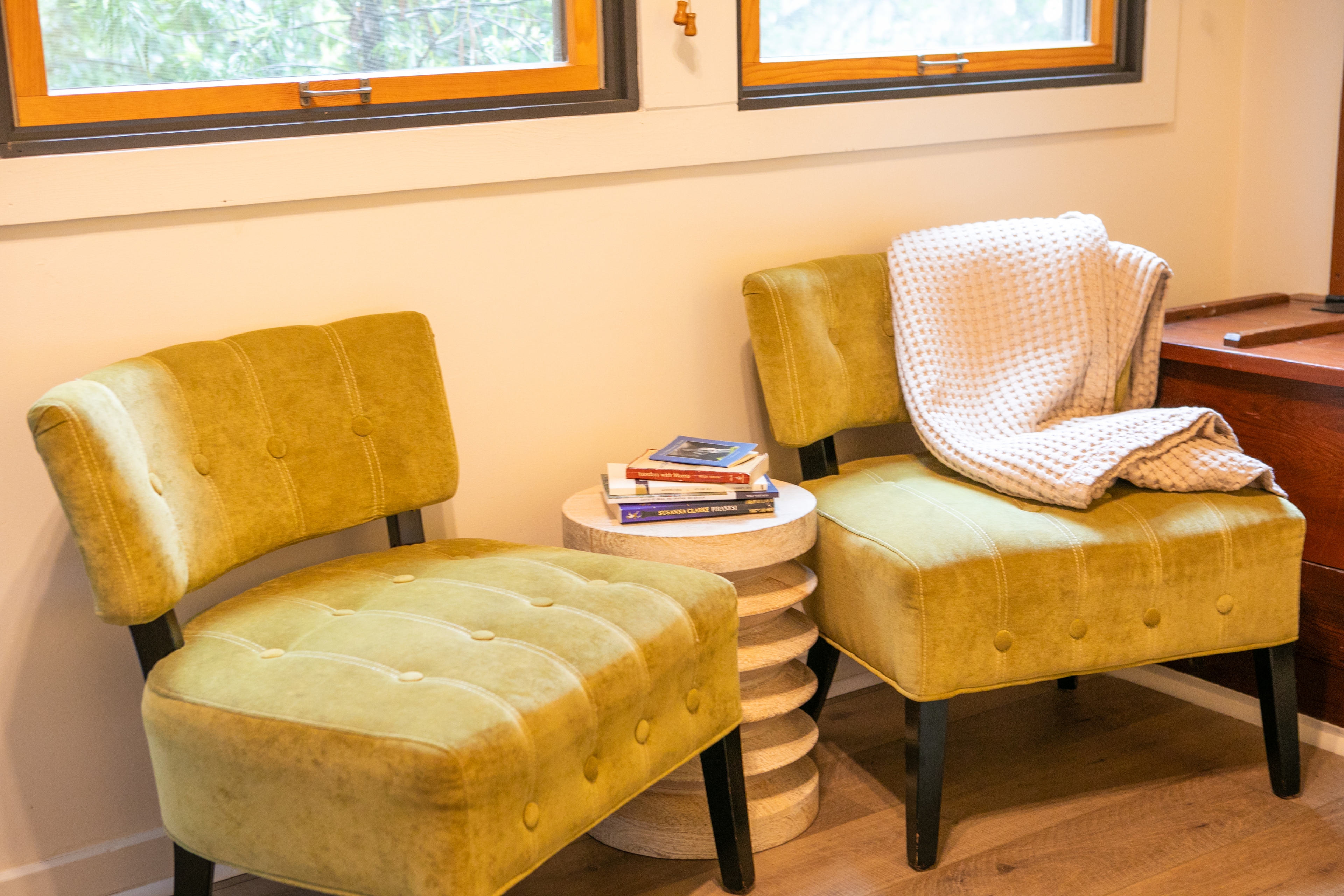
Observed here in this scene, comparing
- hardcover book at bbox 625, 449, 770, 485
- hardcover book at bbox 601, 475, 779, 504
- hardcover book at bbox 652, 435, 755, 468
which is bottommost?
hardcover book at bbox 601, 475, 779, 504

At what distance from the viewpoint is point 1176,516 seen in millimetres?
1824

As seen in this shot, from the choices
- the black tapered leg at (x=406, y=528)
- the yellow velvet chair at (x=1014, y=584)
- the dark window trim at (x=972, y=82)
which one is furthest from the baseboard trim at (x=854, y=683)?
the dark window trim at (x=972, y=82)

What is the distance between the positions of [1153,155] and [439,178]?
158cm

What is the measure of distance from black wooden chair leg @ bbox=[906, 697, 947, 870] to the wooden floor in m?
0.04

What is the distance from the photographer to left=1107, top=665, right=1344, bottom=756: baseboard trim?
6.91ft

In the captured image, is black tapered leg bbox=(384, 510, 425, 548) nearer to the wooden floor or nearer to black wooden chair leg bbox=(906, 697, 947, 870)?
the wooden floor

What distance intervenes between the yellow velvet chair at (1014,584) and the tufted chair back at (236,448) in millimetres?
600

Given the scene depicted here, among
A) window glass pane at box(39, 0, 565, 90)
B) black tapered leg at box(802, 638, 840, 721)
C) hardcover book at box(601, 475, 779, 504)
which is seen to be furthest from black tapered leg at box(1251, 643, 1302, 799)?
window glass pane at box(39, 0, 565, 90)

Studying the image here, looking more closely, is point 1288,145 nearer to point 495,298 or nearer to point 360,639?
point 495,298

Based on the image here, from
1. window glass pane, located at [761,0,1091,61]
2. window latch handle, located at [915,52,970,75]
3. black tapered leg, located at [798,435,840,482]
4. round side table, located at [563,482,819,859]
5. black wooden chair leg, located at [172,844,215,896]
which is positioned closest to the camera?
black wooden chair leg, located at [172,844,215,896]

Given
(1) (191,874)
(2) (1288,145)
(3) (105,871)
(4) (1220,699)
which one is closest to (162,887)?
(3) (105,871)

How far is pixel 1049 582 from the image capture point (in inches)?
68.6

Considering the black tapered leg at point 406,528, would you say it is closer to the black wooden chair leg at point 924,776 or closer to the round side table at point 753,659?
the round side table at point 753,659

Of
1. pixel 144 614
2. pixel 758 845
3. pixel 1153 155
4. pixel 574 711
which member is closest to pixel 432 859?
pixel 574 711
